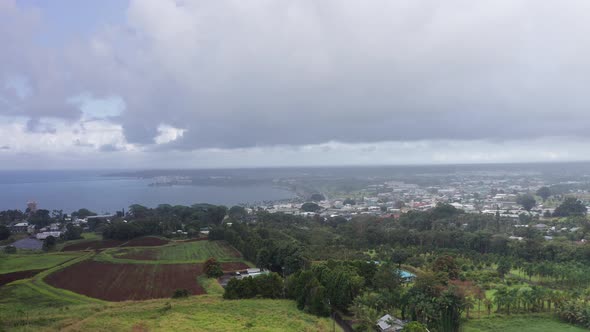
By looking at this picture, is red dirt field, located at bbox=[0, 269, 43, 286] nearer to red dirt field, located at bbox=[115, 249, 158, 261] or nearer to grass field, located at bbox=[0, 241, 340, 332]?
grass field, located at bbox=[0, 241, 340, 332]

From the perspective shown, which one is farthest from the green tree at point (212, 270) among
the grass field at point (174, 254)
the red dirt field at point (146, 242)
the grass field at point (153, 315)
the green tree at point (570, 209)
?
the green tree at point (570, 209)

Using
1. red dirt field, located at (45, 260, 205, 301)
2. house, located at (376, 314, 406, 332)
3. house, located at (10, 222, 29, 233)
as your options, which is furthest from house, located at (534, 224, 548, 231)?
house, located at (10, 222, 29, 233)

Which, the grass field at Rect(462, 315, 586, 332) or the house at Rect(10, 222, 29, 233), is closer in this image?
the grass field at Rect(462, 315, 586, 332)

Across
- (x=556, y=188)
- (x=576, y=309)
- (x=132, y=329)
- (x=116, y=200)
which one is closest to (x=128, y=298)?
(x=132, y=329)

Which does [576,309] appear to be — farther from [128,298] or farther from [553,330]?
[128,298]

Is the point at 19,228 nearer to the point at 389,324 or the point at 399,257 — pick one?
the point at 399,257

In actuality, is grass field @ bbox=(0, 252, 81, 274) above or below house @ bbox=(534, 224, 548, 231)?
above

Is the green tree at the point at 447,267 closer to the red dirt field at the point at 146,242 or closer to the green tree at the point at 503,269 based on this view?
the green tree at the point at 503,269
